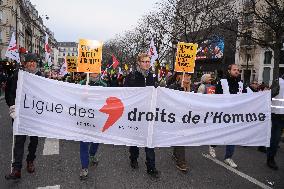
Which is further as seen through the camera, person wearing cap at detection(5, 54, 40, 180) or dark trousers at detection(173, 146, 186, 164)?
dark trousers at detection(173, 146, 186, 164)

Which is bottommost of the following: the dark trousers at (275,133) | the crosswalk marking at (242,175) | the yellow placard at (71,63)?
the crosswalk marking at (242,175)

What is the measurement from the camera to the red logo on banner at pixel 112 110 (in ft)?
20.8

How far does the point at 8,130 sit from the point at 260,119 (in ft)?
23.4

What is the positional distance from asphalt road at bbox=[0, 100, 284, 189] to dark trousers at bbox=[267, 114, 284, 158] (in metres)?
0.38

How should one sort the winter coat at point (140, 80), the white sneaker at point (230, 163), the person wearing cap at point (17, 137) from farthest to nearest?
the white sneaker at point (230, 163), the winter coat at point (140, 80), the person wearing cap at point (17, 137)

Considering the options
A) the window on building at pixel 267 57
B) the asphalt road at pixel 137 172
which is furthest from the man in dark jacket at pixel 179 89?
the window on building at pixel 267 57

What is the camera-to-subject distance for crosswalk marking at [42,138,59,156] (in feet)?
26.2

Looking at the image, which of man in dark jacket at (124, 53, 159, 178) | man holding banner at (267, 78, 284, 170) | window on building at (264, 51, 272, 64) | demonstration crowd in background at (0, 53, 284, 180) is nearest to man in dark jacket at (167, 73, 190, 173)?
demonstration crowd in background at (0, 53, 284, 180)

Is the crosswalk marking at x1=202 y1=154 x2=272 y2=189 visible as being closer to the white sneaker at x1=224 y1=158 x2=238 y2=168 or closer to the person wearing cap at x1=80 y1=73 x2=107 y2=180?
the white sneaker at x1=224 y1=158 x2=238 y2=168

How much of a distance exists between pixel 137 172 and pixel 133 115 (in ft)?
3.40

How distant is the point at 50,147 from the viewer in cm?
861

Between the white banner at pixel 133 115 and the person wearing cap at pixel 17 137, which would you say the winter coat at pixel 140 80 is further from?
the person wearing cap at pixel 17 137

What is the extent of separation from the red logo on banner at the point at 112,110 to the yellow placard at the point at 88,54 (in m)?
2.66

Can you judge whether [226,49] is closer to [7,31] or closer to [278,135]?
[7,31]
